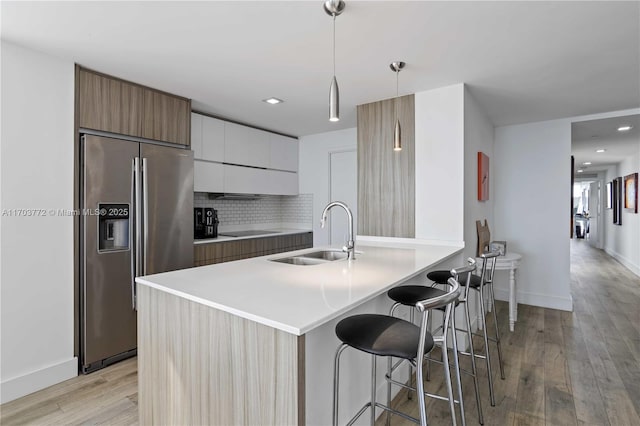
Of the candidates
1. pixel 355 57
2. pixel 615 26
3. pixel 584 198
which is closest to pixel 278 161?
pixel 355 57

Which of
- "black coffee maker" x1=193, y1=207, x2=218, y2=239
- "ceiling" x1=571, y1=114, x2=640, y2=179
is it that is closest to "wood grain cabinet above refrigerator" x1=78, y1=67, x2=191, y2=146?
"black coffee maker" x1=193, y1=207, x2=218, y2=239

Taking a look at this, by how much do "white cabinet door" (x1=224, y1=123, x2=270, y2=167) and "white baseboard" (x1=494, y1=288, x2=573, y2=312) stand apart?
3648mm

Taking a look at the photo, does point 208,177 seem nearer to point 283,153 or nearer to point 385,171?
point 283,153

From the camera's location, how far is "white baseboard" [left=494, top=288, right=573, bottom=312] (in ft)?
13.4

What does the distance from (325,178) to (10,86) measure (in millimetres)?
3448

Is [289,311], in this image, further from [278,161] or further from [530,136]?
[530,136]

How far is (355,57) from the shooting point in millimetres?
2395

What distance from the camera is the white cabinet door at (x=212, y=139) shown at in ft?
12.3

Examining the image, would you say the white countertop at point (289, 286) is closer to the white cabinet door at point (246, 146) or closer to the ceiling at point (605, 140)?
the white cabinet door at point (246, 146)

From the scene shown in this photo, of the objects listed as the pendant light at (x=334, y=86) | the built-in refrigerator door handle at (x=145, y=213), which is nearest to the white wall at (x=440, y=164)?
the pendant light at (x=334, y=86)

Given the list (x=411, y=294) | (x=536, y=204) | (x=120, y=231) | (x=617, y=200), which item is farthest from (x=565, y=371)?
(x=617, y=200)

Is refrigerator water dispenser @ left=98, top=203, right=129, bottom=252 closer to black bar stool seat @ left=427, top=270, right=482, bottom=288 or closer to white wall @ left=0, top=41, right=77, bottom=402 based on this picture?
white wall @ left=0, top=41, right=77, bottom=402

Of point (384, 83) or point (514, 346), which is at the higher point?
point (384, 83)

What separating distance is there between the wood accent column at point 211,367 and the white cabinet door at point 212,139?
242 cm
